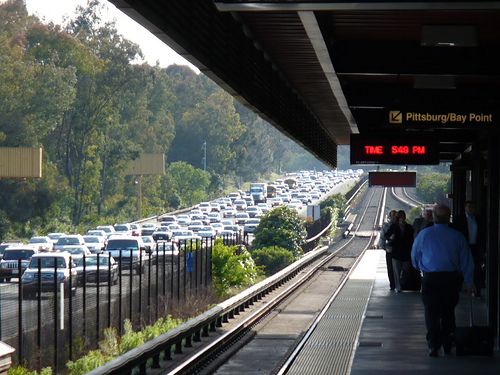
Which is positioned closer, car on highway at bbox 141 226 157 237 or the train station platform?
the train station platform

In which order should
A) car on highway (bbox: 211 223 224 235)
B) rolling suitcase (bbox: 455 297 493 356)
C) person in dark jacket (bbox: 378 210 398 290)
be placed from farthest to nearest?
car on highway (bbox: 211 223 224 235)
person in dark jacket (bbox: 378 210 398 290)
rolling suitcase (bbox: 455 297 493 356)

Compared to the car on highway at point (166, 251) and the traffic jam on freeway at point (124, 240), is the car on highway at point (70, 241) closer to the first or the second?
the traffic jam on freeway at point (124, 240)

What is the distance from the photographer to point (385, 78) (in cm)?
2058

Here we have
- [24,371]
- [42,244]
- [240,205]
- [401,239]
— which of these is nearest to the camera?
[24,371]

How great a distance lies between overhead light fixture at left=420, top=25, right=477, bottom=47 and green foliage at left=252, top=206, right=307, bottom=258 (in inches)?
1850

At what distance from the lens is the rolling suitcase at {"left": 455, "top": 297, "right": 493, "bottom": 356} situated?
16094 mm

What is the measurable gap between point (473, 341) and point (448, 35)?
3.61 meters

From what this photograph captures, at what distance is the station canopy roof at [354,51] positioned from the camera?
448 inches

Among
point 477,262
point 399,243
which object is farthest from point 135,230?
point 477,262

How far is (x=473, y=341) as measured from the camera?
53.1ft

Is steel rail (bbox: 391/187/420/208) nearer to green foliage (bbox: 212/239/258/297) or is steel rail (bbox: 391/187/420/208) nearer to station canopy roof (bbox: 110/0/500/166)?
green foliage (bbox: 212/239/258/297)

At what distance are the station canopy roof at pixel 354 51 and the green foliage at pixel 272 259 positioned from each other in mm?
33401

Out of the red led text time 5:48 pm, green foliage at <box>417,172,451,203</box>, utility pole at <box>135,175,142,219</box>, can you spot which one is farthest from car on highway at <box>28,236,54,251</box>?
green foliage at <box>417,172,451,203</box>

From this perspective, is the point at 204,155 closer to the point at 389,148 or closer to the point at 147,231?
the point at 147,231
